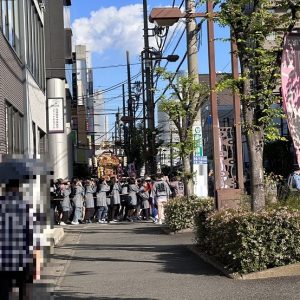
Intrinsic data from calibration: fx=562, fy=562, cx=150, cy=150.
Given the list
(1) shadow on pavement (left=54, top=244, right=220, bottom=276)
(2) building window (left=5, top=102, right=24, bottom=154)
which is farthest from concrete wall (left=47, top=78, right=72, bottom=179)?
(1) shadow on pavement (left=54, top=244, right=220, bottom=276)

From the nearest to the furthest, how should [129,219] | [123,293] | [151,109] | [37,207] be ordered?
[37,207] < [123,293] < [129,219] < [151,109]

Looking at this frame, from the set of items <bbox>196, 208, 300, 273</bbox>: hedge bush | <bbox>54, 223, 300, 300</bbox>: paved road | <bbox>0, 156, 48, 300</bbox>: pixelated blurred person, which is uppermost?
<bbox>0, 156, 48, 300</bbox>: pixelated blurred person

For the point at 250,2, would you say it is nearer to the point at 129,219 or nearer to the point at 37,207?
the point at 37,207

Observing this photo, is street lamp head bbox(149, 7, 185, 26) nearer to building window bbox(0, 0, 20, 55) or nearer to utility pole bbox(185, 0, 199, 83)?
utility pole bbox(185, 0, 199, 83)

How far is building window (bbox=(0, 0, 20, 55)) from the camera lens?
13898 mm

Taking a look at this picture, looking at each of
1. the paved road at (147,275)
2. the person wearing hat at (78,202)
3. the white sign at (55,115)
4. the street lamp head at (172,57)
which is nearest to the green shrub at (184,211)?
the paved road at (147,275)

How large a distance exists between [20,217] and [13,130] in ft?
38.3

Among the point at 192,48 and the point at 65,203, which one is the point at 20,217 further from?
the point at 65,203

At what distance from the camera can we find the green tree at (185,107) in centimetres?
1586

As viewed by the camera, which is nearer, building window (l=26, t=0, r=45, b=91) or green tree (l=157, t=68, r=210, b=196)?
green tree (l=157, t=68, r=210, b=196)

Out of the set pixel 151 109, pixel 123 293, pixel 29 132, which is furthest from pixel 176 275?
pixel 151 109

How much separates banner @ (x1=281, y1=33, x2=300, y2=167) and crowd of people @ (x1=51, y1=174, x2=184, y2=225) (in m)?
14.6

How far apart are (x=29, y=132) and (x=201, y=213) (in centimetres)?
857

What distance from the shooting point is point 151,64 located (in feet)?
109
